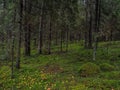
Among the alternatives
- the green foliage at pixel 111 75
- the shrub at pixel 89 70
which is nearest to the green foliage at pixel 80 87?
the green foliage at pixel 111 75

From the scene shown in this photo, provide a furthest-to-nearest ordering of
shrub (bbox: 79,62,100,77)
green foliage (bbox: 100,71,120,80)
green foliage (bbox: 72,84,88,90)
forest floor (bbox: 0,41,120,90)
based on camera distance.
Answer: shrub (bbox: 79,62,100,77) < green foliage (bbox: 100,71,120,80) < forest floor (bbox: 0,41,120,90) < green foliage (bbox: 72,84,88,90)

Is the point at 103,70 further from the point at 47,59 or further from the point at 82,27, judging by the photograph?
the point at 82,27

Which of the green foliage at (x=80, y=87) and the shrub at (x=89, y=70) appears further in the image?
the shrub at (x=89, y=70)

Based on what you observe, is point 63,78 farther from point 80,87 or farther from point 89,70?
point 80,87

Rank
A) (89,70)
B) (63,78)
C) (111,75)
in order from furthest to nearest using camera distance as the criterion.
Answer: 1. (89,70)
2. (111,75)
3. (63,78)

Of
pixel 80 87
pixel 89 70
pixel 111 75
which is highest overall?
pixel 89 70

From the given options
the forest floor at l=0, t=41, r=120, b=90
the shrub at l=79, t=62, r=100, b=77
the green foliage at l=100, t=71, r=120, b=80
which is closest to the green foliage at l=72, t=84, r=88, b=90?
the forest floor at l=0, t=41, r=120, b=90

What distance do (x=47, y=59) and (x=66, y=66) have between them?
512cm

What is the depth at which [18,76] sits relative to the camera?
20516 mm

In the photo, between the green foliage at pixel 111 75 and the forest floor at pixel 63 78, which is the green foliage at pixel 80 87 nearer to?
the forest floor at pixel 63 78

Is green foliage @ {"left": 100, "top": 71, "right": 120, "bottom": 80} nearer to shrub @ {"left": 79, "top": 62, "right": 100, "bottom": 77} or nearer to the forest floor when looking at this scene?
the forest floor

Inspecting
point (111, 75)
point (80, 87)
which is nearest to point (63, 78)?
point (80, 87)

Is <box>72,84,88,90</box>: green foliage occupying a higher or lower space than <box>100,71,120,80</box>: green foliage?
lower

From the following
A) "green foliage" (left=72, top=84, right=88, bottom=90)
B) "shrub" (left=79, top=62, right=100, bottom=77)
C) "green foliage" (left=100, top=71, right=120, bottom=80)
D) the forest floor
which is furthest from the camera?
"shrub" (left=79, top=62, right=100, bottom=77)
